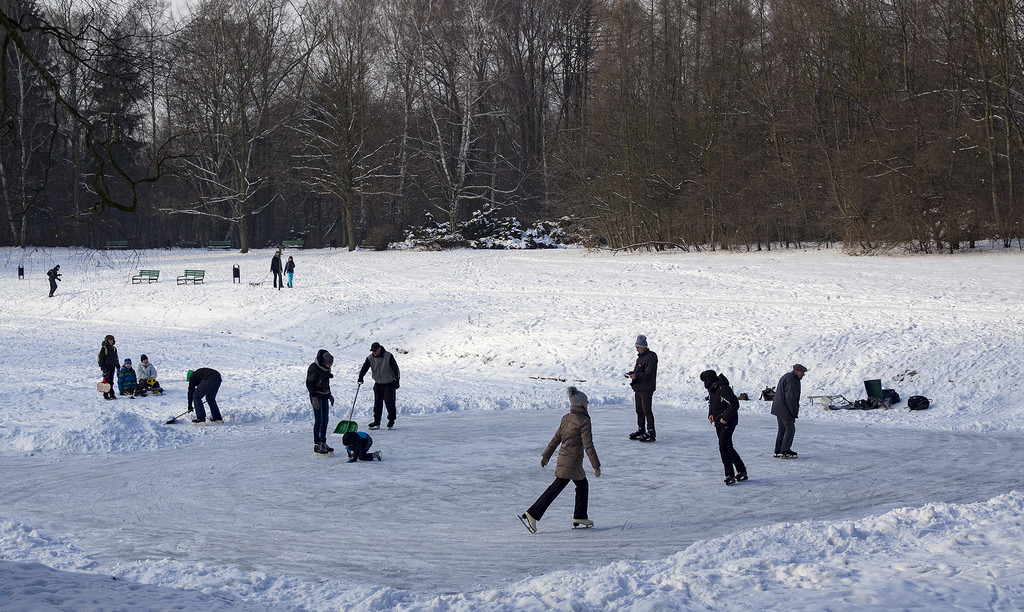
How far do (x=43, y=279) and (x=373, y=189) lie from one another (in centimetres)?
2088

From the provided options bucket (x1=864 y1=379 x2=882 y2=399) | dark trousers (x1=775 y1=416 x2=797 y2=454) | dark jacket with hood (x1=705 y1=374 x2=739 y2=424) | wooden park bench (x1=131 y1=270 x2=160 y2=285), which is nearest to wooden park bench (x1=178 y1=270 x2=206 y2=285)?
wooden park bench (x1=131 y1=270 x2=160 y2=285)

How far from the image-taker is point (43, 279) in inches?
1839

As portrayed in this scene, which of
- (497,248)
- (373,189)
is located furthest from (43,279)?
(497,248)

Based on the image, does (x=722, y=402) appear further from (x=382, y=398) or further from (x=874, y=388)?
(x=874, y=388)

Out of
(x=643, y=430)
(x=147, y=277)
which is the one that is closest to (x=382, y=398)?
(x=643, y=430)

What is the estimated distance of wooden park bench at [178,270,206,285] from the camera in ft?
138

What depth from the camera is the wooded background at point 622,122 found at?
35750mm

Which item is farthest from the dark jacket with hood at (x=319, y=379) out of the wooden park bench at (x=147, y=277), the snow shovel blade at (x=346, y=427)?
the wooden park bench at (x=147, y=277)

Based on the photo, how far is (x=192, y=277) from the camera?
44.3 meters

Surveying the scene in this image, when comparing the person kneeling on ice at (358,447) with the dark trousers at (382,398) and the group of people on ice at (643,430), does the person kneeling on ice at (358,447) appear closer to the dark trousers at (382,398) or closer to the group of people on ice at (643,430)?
the dark trousers at (382,398)

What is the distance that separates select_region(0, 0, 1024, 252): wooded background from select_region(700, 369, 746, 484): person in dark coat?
887cm

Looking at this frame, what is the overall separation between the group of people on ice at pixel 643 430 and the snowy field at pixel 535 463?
317mm

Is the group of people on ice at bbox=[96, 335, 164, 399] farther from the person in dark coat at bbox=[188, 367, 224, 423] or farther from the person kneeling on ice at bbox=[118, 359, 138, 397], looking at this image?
the person in dark coat at bbox=[188, 367, 224, 423]

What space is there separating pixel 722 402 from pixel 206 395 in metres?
9.74
